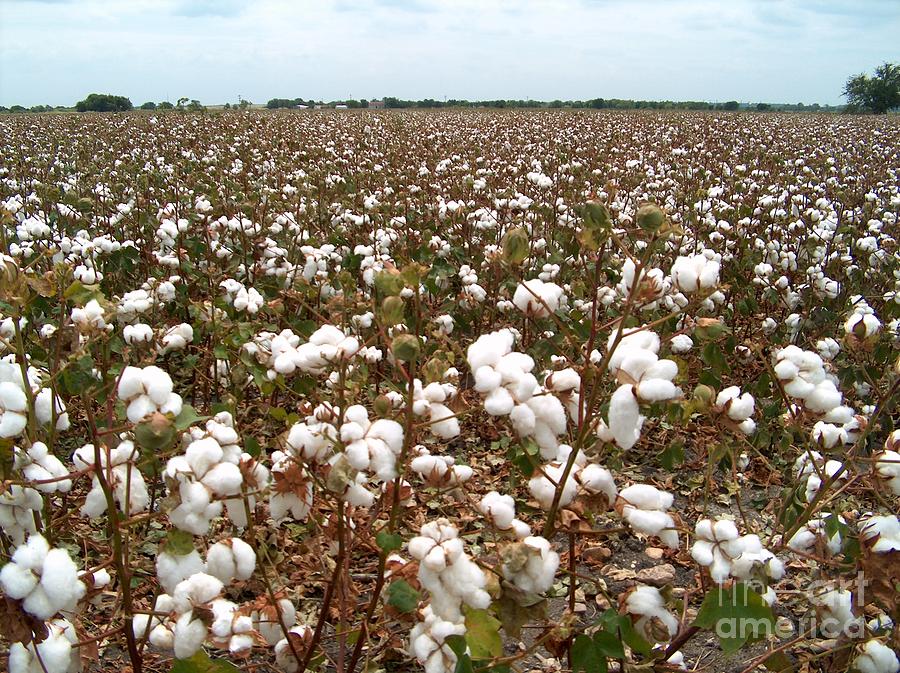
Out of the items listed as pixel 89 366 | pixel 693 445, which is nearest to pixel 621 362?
pixel 89 366

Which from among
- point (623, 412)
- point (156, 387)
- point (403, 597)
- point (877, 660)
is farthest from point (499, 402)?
Result: point (877, 660)

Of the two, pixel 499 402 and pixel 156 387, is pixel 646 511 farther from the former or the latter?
pixel 156 387

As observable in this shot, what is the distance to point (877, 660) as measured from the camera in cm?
140

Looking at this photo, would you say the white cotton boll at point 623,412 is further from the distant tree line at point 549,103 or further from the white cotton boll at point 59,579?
the distant tree line at point 549,103

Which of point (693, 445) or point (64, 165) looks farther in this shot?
point (64, 165)

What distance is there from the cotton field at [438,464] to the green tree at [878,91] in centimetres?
5840

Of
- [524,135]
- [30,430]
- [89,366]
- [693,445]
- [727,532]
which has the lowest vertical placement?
[693,445]

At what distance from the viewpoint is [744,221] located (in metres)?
5.55

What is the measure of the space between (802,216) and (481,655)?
594cm

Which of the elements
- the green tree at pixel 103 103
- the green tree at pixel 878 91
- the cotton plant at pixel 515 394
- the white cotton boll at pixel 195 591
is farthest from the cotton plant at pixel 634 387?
the green tree at pixel 878 91

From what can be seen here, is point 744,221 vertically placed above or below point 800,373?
above

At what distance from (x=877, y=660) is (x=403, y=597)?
1.00 m

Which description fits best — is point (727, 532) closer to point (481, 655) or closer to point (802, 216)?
point (481, 655)
